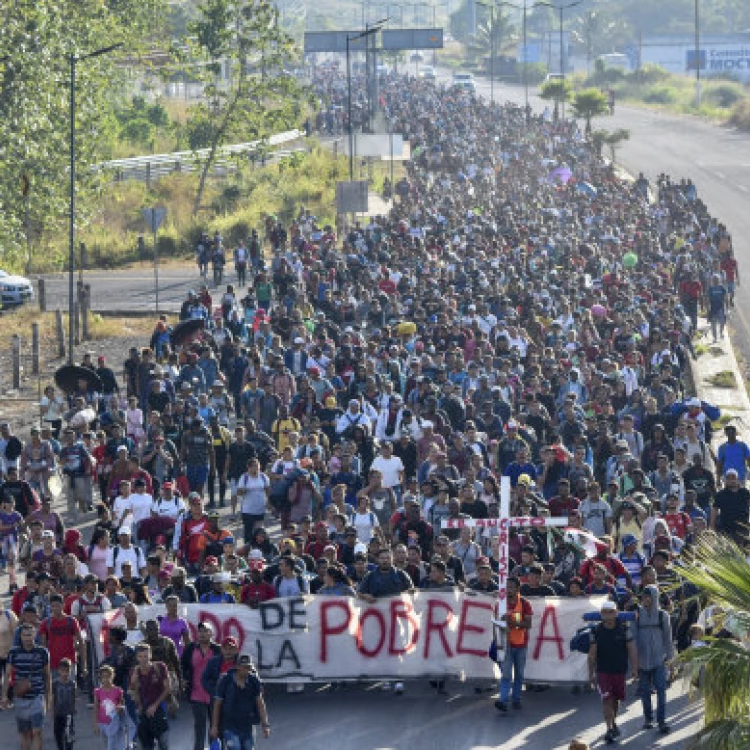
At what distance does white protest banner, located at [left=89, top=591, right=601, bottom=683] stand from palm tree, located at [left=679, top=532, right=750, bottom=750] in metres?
6.98

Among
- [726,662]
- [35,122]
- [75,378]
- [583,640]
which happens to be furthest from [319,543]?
[35,122]

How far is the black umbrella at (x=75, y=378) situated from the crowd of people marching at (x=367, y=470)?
53mm

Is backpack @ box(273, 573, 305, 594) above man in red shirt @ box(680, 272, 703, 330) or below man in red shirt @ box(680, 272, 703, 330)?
below

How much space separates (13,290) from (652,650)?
2906 cm

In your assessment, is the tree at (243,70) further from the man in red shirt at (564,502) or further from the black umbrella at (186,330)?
the man in red shirt at (564,502)

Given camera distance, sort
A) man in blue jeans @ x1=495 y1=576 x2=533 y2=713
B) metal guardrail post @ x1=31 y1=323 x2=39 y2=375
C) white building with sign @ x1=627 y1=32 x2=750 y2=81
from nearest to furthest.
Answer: man in blue jeans @ x1=495 y1=576 x2=533 y2=713
metal guardrail post @ x1=31 y1=323 x2=39 y2=375
white building with sign @ x1=627 y1=32 x2=750 y2=81

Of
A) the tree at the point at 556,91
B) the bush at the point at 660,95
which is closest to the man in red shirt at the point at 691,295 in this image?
the tree at the point at 556,91

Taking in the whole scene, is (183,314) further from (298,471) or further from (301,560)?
(301,560)

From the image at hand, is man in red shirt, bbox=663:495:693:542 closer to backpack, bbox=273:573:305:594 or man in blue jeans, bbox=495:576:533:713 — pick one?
man in blue jeans, bbox=495:576:533:713

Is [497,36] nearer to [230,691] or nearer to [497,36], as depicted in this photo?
[497,36]

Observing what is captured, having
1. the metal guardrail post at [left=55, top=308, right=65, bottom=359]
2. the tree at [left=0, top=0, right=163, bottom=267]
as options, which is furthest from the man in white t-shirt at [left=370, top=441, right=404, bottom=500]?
the tree at [left=0, top=0, right=163, bottom=267]

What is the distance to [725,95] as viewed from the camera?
123m

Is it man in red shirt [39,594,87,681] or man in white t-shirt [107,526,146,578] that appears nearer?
man in red shirt [39,594,87,681]

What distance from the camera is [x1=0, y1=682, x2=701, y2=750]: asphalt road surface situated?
16.3 meters
